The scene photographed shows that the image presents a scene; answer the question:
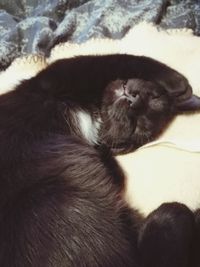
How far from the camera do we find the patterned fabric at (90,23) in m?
1.86

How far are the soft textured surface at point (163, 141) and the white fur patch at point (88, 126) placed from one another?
4.3 inches

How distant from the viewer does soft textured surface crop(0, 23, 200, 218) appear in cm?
133

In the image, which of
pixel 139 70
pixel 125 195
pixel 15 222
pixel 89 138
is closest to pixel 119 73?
pixel 139 70

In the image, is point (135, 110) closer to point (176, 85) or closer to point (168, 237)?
point (176, 85)

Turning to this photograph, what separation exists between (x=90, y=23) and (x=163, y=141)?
666 millimetres

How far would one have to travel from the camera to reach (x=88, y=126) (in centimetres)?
148

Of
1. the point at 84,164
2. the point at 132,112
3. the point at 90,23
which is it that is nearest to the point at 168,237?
the point at 84,164

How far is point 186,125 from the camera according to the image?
1.47 m

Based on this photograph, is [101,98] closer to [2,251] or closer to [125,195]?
[125,195]

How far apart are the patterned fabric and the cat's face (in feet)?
1.39

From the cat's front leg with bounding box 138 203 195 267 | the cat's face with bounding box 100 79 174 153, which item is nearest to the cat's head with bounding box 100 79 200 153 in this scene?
the cat's face with bounding box 100 79 174 153

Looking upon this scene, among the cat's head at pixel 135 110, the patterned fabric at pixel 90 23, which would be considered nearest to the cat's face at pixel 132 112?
the cat's head at pixel 135 110

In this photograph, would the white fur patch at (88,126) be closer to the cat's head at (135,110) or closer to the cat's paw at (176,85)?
the cat's head at (135,110)

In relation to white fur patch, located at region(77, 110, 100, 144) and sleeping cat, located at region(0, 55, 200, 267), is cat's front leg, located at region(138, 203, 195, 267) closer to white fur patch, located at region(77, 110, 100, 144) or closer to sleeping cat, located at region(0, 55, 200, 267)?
sleeping cat, located at region(0, 55, 200, 267)
